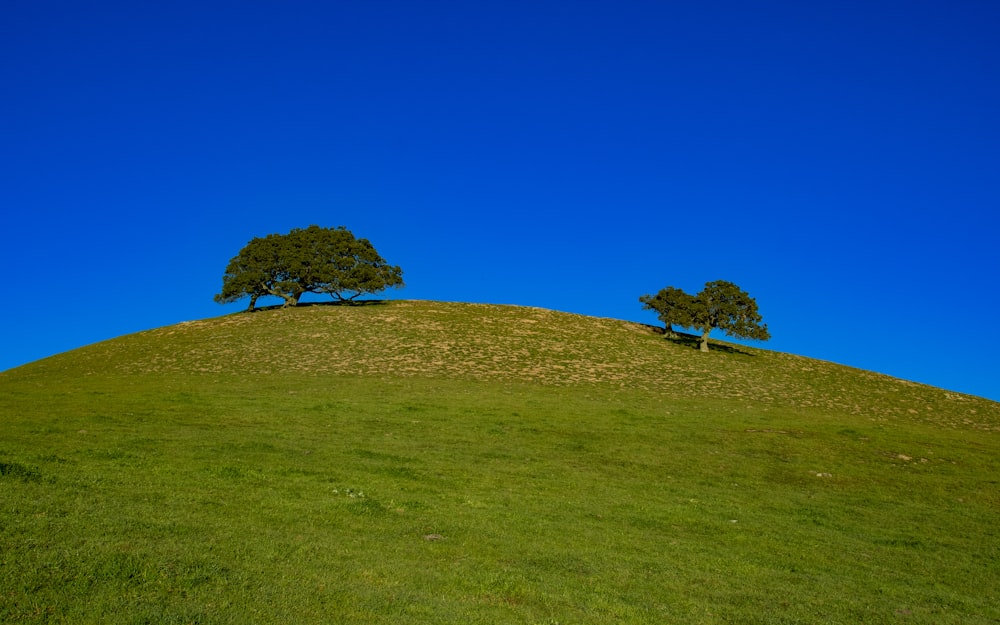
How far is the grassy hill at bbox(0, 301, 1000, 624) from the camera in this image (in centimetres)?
1252

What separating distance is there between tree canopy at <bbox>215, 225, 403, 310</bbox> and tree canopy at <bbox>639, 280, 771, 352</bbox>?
1491 inches

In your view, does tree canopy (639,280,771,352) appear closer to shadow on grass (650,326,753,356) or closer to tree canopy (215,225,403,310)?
shadow on grass (650,326,753,356)

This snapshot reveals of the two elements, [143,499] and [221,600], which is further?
[143,499]

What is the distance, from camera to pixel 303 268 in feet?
280

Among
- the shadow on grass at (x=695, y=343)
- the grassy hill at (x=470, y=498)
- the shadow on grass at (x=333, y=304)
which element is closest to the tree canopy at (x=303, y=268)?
the shadow on grass at (x=333, y=304)

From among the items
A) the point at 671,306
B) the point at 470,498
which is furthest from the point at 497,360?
the point at 470,498

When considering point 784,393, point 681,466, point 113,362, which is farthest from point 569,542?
point 113,362

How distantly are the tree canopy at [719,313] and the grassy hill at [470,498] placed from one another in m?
12.9

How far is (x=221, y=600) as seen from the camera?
11.3 meters

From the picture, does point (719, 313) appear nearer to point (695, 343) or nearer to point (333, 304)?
point (695, 343)

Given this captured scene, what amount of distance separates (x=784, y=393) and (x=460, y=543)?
50.8 m

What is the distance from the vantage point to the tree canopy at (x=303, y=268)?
83000mm

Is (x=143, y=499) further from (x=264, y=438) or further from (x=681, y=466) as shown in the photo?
(x=681, y=466)

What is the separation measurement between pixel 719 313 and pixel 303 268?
172 feet
